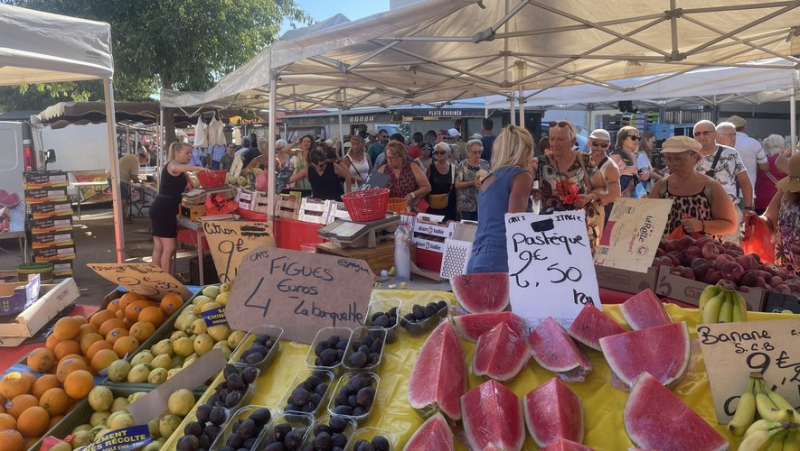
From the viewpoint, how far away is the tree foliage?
40.4ft

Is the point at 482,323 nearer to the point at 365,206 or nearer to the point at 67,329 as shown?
the point at 67,329

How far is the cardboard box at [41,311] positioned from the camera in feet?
8.76

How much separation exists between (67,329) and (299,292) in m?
1.13

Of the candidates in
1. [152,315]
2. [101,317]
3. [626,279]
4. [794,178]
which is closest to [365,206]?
[152,315]

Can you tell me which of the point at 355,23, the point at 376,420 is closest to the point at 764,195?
the point at 355,23

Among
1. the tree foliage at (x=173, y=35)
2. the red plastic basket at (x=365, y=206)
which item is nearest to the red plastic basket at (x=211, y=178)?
the red plastic basket at (x=365, y=206)

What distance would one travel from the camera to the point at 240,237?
3.11 meters

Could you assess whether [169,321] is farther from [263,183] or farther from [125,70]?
[125,70]

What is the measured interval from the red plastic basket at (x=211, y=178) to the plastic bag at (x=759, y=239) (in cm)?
545

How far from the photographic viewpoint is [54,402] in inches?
82.6

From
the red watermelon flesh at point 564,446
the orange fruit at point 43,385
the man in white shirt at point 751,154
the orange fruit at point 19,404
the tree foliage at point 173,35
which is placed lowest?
the orange fruit at point 19,404

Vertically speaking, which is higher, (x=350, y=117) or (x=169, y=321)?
(x=350, y=117)

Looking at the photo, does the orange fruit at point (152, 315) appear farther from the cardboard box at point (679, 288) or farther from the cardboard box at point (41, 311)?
the cardboard box at point (679, 288)

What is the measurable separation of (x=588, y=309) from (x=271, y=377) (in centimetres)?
114
